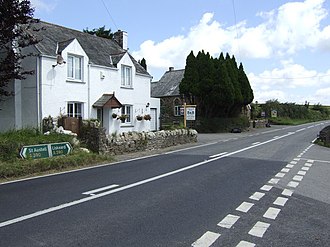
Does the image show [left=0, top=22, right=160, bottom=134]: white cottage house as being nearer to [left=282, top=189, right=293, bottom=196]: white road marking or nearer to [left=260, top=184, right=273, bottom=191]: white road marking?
[left=260, top=184, right=273, bottom=191]: white road marking

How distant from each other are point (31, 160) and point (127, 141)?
22.8ft

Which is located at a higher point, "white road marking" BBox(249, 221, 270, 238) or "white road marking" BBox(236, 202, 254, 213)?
"white road marking" BBox(249, 221, 270, 238)

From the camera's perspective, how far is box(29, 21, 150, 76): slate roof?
21484 mm

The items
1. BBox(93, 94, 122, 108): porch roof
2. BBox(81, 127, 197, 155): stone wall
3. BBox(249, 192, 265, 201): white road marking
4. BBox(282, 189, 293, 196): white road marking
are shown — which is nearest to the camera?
BBox(249, 192, 265, 201): white road marking

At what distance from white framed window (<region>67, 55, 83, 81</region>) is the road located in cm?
1143

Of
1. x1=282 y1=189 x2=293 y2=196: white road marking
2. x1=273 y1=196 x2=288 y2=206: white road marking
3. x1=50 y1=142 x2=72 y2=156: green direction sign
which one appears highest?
x1=50 y1=142 x2=72 y2=156: green direction sign

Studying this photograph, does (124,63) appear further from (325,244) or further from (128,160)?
(325,244)

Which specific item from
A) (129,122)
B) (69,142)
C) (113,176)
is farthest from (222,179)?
(129,122)

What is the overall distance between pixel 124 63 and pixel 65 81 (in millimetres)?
6353

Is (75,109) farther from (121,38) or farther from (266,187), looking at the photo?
(266,187)

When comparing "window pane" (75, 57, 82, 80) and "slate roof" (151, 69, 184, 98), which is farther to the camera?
"slate roof" (151, 69, 184, 98)

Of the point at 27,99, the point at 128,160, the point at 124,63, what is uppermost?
the point at 124,63

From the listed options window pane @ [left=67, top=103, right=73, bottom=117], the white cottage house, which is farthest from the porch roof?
window pane @ [left=67, top=103, right=73, bottom=117]

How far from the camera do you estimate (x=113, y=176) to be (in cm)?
1142
